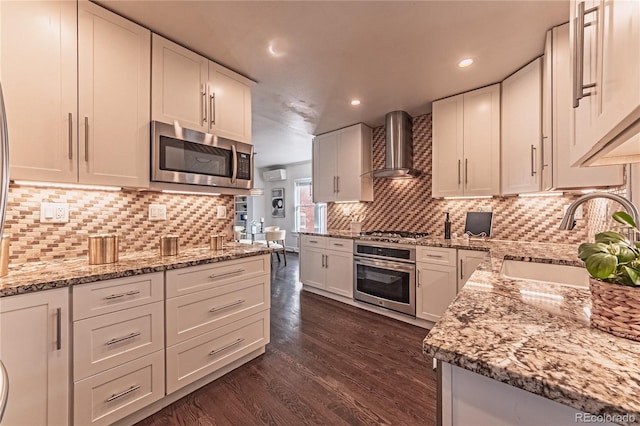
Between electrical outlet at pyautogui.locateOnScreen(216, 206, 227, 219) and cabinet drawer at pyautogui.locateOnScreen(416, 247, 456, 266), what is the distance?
79.3 inches

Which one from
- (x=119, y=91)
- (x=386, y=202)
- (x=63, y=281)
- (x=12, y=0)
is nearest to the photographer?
(x=63, y=281)

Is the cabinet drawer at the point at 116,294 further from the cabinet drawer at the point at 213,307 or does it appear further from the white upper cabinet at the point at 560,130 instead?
the white upper cabinet at the point at 560,130

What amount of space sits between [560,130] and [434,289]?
1.68m

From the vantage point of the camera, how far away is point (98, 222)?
1.75 metres

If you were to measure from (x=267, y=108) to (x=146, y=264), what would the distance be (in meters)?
2.44

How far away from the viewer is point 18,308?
42.9 inches

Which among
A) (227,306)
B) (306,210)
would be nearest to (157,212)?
(227,306)

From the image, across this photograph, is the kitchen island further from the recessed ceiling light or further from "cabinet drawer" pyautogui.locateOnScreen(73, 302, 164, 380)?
the recessed ceiling light

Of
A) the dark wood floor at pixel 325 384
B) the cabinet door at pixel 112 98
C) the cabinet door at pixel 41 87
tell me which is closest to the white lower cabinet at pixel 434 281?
the dark wood floor at pixel 325 384

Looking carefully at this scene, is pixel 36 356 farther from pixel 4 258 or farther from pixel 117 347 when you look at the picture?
pixel 4 258

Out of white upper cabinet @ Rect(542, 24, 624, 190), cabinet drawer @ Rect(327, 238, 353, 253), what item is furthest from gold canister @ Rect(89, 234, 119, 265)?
white upper cabinet @ Rect(542, 24, 624, 190)

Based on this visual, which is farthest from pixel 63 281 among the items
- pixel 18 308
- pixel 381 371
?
pixel 381 371

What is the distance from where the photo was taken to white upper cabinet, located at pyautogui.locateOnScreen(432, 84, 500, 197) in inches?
103

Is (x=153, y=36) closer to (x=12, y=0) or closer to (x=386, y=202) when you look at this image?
(x=12, y=0)
